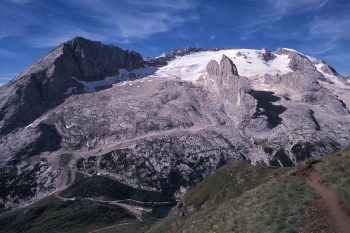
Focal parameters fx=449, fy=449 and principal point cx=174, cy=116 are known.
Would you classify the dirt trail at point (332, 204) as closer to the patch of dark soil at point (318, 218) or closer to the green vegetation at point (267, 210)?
the patch of dark soil at point (318, 218)

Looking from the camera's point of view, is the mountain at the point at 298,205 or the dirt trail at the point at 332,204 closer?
the dirt trail at the point at 332,204

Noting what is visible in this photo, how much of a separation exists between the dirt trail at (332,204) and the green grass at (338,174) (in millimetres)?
492

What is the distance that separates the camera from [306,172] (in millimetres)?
45312

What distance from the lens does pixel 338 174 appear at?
1676 inches

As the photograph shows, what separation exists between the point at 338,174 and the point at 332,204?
4.80 metres

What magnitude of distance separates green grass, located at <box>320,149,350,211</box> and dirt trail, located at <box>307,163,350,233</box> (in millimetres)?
492

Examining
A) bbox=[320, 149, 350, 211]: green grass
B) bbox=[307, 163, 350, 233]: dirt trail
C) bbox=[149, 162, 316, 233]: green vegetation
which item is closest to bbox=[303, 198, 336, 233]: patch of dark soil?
bbox=[307, 163, 350, 233]: dirt trail

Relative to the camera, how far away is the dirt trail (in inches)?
1387

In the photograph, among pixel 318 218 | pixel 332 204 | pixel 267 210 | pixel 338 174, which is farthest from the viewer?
pixel 338 174

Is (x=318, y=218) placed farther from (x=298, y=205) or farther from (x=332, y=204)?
(x=298, y=205)

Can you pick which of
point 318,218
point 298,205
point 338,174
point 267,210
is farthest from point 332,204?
point 267,210

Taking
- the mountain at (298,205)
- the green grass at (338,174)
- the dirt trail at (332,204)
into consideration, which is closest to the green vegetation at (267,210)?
the mountain at (298,205)

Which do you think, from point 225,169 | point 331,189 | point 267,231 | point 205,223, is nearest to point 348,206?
point 331,189

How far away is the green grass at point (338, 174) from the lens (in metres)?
39.6
